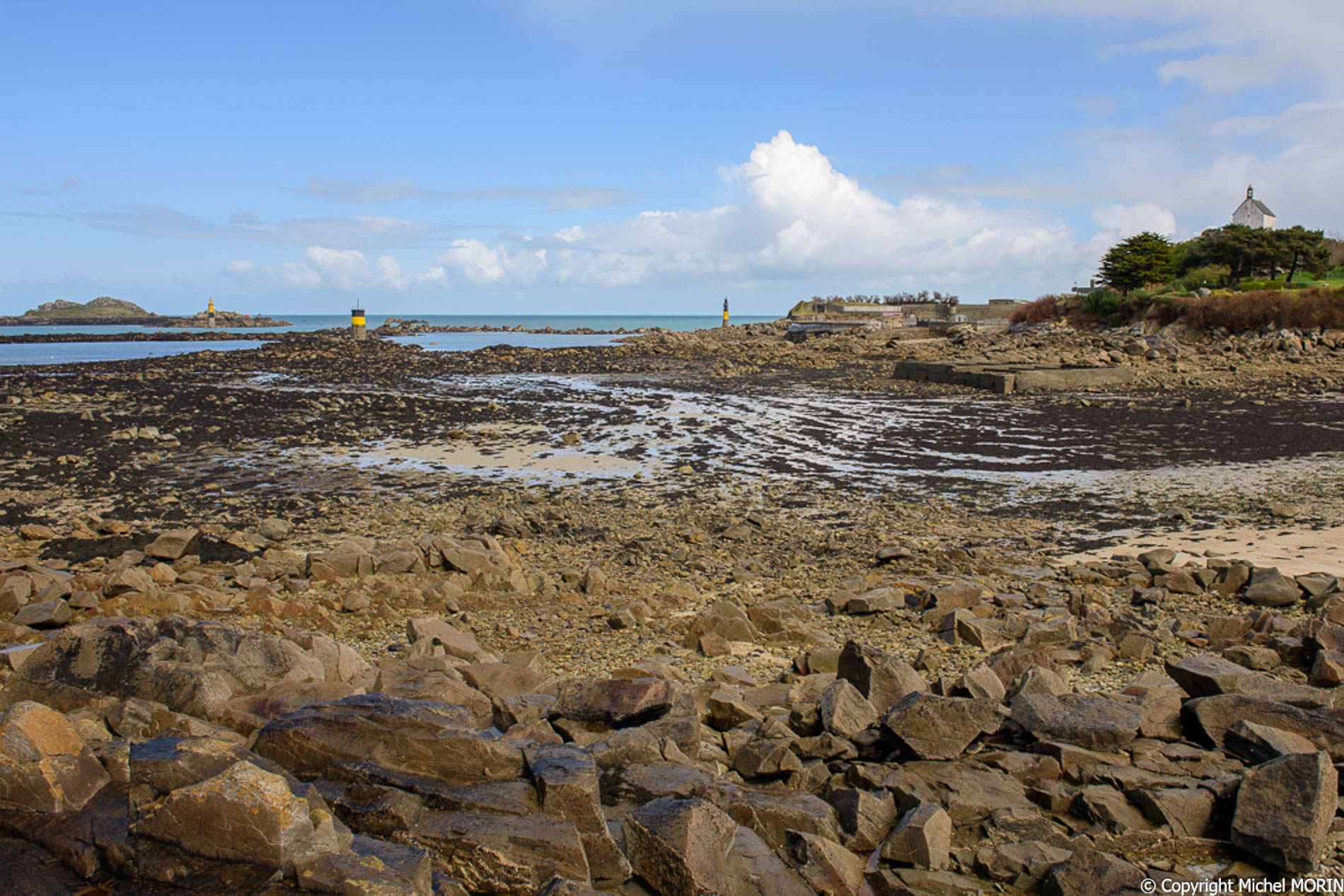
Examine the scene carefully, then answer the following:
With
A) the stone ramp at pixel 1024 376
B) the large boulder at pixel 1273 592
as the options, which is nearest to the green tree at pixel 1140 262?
the stone ramp at pixel 1024 376

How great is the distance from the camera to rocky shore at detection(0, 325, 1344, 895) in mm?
3535

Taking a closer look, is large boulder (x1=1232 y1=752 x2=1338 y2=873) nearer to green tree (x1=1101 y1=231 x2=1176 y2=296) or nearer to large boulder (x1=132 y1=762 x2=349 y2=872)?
large boulder (x1=132 y1=762 x2=349 y2=872)

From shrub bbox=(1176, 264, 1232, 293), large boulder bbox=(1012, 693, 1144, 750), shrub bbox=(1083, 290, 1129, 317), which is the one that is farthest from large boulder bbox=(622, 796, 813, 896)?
shrub bbox=(1176, 264, 1232, 293)

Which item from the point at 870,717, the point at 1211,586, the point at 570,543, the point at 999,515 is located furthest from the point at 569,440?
the point at 870,717

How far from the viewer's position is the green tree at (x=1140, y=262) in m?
49.6

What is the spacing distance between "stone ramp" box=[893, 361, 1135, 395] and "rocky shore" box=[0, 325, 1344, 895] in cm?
1428

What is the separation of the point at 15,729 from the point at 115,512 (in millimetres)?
9728

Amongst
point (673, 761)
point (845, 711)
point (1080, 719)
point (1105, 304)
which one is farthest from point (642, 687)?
point (1105, 304)

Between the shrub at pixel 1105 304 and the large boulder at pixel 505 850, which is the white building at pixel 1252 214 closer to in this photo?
the shrub at pixel 1105 304

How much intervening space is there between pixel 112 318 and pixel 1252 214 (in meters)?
146

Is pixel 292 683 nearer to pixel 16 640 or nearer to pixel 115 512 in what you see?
pixel 16 640

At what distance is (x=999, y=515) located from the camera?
11938mm

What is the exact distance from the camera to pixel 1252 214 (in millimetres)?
61438

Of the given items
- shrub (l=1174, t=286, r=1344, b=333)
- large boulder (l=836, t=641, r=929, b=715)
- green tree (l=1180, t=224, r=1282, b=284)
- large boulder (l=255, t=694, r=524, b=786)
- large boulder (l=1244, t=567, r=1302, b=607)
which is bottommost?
large boulder (l=1244, t=567, r=1302, b=607)
